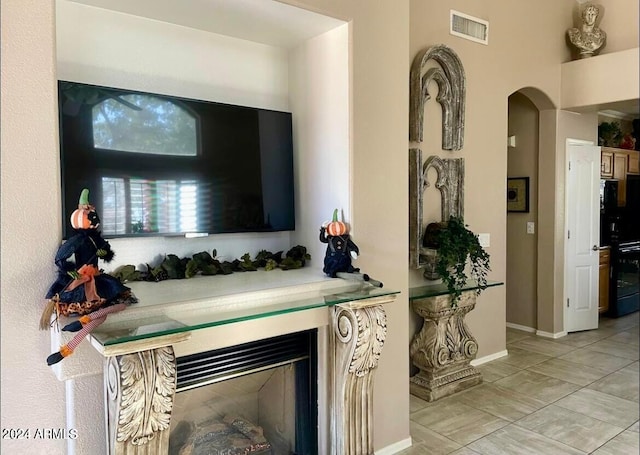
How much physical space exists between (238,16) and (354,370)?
5.87 feet

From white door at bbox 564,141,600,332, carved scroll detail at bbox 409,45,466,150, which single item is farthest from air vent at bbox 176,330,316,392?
carved scroll detail at bbox 409,45,466,150

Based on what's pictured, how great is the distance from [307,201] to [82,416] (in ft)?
4.91

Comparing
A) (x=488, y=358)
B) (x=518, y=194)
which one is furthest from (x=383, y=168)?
(x=518, y=194)

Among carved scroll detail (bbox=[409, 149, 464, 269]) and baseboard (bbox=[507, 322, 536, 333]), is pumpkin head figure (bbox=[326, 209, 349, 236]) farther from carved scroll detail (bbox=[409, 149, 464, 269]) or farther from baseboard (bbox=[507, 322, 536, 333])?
baseboard (bbox=[507, 322, 536, 333])

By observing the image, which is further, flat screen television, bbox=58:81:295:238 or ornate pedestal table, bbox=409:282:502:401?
ornate pedestal table, bbox=409:282:502:401

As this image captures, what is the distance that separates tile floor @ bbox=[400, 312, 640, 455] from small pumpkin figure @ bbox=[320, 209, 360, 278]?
1.17 m

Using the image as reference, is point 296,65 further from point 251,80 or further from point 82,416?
point 82,416

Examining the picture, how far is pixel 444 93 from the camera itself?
3551mm

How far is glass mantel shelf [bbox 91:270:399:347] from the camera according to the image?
1.57 meters

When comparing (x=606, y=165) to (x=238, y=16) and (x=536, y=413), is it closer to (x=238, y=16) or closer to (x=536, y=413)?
(x=238, y=16)

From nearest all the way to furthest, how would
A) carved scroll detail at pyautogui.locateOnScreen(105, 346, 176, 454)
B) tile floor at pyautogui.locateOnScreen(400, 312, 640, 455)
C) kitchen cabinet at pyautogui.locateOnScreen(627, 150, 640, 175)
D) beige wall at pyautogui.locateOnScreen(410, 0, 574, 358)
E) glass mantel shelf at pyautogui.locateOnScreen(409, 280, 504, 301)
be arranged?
kitchen cabinet at pyautogui.locateOnScreen(627, 150, 640, 175) → carved scroll detail at pyautogui.locateOnScreen(105, 346, 176, 454) → tile floor at pyautogui.locateOnScreen(400, 312, 640, 455) → glass mantel shelf at pyautogui.locateOnScreen(409, 280, 504, 301) → beige wall at pyautogui.locateOnScreen(410, 0, 574, 358)

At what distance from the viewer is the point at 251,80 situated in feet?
8.54

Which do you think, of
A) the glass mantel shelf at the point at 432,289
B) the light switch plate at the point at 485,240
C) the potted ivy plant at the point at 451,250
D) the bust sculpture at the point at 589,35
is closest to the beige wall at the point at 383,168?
the glass mantel shelf at the point at 432,289

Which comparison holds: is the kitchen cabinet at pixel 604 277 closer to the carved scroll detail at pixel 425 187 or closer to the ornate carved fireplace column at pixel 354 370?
the ornate carved fireplace column at pixel 354 370
